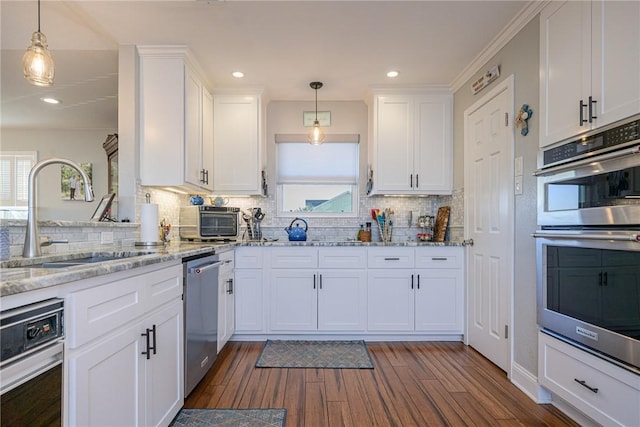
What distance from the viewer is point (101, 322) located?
1191 millimetres

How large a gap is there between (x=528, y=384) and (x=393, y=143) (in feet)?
7.73

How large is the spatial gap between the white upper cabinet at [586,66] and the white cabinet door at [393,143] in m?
1.49

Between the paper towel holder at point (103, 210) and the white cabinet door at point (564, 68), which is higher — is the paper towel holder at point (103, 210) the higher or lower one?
the lower one

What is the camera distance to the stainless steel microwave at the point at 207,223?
307 cm

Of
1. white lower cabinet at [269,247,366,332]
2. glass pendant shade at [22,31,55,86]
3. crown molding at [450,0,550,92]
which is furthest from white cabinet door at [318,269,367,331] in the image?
glass pendant shade at [22,31,55,86]

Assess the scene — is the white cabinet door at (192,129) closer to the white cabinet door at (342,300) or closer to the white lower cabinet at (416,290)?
the white cabinet door at (342,300)

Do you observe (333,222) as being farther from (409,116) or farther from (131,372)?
(131,372)

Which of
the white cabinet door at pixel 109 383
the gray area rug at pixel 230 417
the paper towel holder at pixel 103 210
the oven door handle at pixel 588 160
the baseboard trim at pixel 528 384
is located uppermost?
the oven door handle at pixel 588 160

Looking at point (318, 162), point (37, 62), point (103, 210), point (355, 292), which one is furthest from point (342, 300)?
point (37, 62)

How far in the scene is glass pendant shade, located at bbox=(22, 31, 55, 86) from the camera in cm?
159

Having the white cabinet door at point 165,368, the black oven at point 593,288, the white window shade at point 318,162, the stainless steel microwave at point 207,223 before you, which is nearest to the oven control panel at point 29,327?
the white cabinet door at point 165,368

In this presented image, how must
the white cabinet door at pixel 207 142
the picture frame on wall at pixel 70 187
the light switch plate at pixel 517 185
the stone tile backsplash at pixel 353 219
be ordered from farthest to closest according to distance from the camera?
the stone tile backsplash at pixel 353 219, the white cabinet door at pixel 207 142, the picture frame on wall at pixel 70 187, the light switch plate at pixel 517 185

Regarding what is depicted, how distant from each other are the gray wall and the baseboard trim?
0.04 meters

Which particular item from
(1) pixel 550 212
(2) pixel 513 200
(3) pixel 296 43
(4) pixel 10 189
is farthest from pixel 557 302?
(4) pixel 10 189
